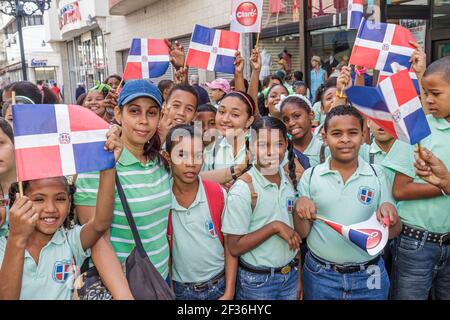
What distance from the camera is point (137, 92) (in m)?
2.26

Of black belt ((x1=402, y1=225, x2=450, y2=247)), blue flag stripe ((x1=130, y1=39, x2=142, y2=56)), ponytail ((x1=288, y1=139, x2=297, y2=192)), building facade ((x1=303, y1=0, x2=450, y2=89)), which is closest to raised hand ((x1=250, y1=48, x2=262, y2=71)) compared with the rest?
blue flag stripe ((x1=130, y1=39, x2=142, y2=56))

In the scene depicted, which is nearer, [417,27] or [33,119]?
[33,119]

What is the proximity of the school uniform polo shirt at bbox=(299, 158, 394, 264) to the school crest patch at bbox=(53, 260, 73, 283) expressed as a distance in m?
1.29

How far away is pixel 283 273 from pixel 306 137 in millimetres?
1196

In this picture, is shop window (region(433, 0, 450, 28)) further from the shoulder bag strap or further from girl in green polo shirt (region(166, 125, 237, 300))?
the shoulder bag strap

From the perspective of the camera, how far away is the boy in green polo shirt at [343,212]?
2320 millimetres

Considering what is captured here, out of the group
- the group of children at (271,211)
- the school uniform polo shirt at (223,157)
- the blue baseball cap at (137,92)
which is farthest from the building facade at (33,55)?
the group of children at (271,211)

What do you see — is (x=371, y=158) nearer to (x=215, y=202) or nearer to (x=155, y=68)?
(x=215, y=202)

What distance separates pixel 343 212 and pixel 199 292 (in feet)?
2.89

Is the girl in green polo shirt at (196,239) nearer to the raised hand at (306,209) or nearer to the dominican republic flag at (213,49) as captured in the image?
the raised hand at (306,209)

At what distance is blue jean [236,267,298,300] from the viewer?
7.64ft

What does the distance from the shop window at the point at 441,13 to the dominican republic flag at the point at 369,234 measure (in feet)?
15.3

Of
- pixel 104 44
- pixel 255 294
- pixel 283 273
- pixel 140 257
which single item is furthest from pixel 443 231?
pixel 104 44

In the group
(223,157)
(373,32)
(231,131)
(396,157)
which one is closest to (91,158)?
(223,157)
